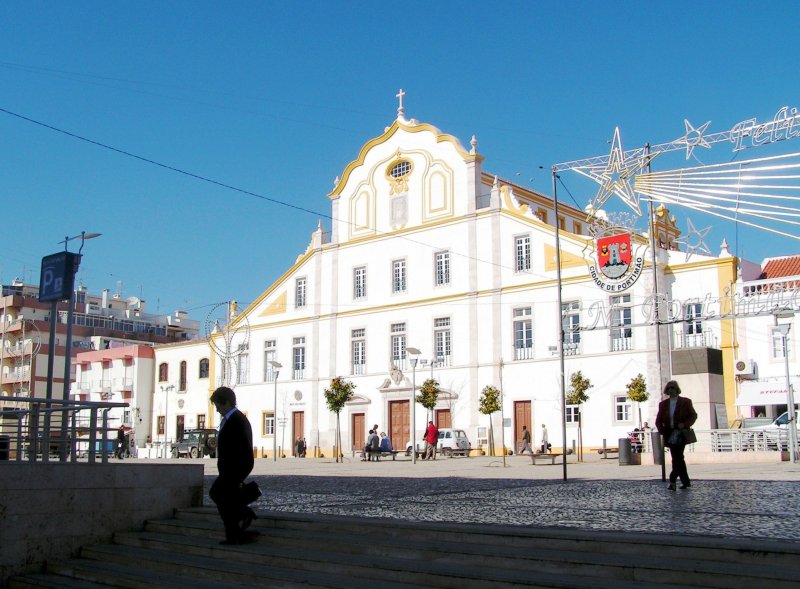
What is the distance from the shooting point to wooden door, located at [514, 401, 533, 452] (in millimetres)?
40312

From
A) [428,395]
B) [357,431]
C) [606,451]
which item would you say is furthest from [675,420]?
[357,431]

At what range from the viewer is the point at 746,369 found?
117 feet

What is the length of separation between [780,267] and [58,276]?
34.7 metres

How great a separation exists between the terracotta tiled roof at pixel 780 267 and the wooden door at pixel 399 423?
59.5 ft

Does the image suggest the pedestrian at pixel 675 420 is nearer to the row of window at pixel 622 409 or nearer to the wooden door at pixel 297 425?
the row of window at pixel 622 409

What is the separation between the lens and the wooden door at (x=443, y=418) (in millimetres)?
42900

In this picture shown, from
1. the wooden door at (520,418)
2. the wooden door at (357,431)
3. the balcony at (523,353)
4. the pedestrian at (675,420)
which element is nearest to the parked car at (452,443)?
the wooden door at (520,418)

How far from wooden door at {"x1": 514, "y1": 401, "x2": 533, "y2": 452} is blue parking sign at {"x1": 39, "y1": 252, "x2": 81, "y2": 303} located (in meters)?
22.5

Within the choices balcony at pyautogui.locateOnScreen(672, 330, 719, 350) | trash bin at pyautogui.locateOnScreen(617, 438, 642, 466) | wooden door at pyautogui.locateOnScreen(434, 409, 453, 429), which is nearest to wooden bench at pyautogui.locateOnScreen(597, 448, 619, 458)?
balcony at pyautogui.locateOnScreen(672, 330, 719, 350)

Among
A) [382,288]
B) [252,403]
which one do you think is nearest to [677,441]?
[382,288]

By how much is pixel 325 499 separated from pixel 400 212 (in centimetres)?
3429

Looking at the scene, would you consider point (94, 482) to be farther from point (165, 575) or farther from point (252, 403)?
point (252, 403)

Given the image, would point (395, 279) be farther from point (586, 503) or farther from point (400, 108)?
point (586, 503)

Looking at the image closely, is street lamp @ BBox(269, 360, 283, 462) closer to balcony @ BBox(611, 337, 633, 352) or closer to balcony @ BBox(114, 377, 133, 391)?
balcony @ BBox(114, 377, 133, 391)
